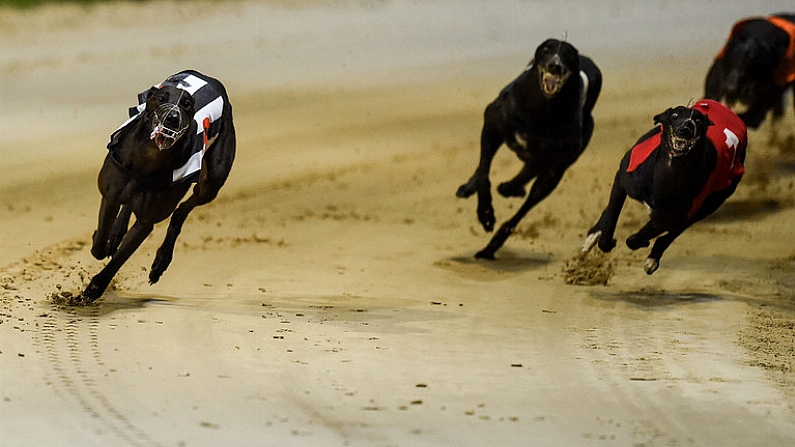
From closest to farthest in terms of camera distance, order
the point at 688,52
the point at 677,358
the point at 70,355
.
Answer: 1. the point at 70,355
2. the point at 677,358
3. the point at 688,52

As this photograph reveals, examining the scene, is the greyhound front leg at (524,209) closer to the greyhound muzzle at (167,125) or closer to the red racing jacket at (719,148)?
the red racing jacket at (719,148)

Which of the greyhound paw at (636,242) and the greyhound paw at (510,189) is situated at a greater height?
the greyhound paw at (636,242)

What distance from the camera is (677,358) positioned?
19.4 ft

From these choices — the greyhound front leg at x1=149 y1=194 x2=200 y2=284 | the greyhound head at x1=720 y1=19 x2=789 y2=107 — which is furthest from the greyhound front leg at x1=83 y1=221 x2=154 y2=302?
the greyhound head at x1=720 y1=19 x2=789 y2=107

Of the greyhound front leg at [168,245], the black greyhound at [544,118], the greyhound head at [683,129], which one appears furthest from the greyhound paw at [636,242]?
the greyhound front leg at [168,245]

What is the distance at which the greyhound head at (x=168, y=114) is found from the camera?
18.4ft

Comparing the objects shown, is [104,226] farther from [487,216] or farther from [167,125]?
[487,216]

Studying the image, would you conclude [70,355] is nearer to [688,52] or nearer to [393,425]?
[393,425]

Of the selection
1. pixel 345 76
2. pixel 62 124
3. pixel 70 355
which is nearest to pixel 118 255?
pixel 70 355

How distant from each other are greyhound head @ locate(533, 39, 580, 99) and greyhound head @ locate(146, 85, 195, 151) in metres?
2.03

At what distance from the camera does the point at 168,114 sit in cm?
562

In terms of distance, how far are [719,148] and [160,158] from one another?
8.67 feet

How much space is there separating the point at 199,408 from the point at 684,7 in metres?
17.8

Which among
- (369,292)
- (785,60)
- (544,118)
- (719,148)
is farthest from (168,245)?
(785,60)
